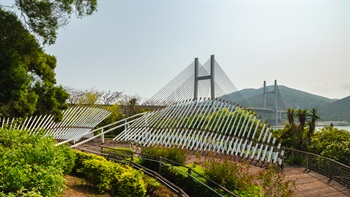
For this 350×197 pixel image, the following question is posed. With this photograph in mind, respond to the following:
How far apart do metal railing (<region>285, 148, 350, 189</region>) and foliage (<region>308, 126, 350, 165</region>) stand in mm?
1057

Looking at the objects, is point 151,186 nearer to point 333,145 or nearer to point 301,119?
point 333,145

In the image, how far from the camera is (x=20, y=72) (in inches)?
465

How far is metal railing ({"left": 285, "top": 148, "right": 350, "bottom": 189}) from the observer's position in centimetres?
1129

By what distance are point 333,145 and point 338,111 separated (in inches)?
1640

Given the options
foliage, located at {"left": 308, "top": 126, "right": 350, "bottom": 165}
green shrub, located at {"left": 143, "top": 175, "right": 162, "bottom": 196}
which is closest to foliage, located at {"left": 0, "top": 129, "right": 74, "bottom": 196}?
green shrub, located at {"left": 143, "top": 175, "right": 162, "bottom": 196}

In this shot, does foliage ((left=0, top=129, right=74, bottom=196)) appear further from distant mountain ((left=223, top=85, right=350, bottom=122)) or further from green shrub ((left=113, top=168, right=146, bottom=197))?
distant mountain ((left=223, top=85, right=350, bottom=122))

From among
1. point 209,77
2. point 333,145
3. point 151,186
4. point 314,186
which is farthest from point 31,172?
point 209,77

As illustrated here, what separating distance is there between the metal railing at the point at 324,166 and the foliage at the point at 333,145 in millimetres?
1057

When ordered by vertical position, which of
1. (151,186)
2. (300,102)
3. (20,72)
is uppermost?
(300,102)

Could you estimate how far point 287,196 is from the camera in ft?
22.1

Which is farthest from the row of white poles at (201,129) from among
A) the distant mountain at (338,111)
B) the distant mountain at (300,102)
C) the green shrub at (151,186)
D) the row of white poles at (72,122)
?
the distant mountain at (338,111)

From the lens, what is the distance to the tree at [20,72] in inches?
460

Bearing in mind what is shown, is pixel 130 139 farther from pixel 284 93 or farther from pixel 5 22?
pixel 284 93

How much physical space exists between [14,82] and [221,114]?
374 inches
